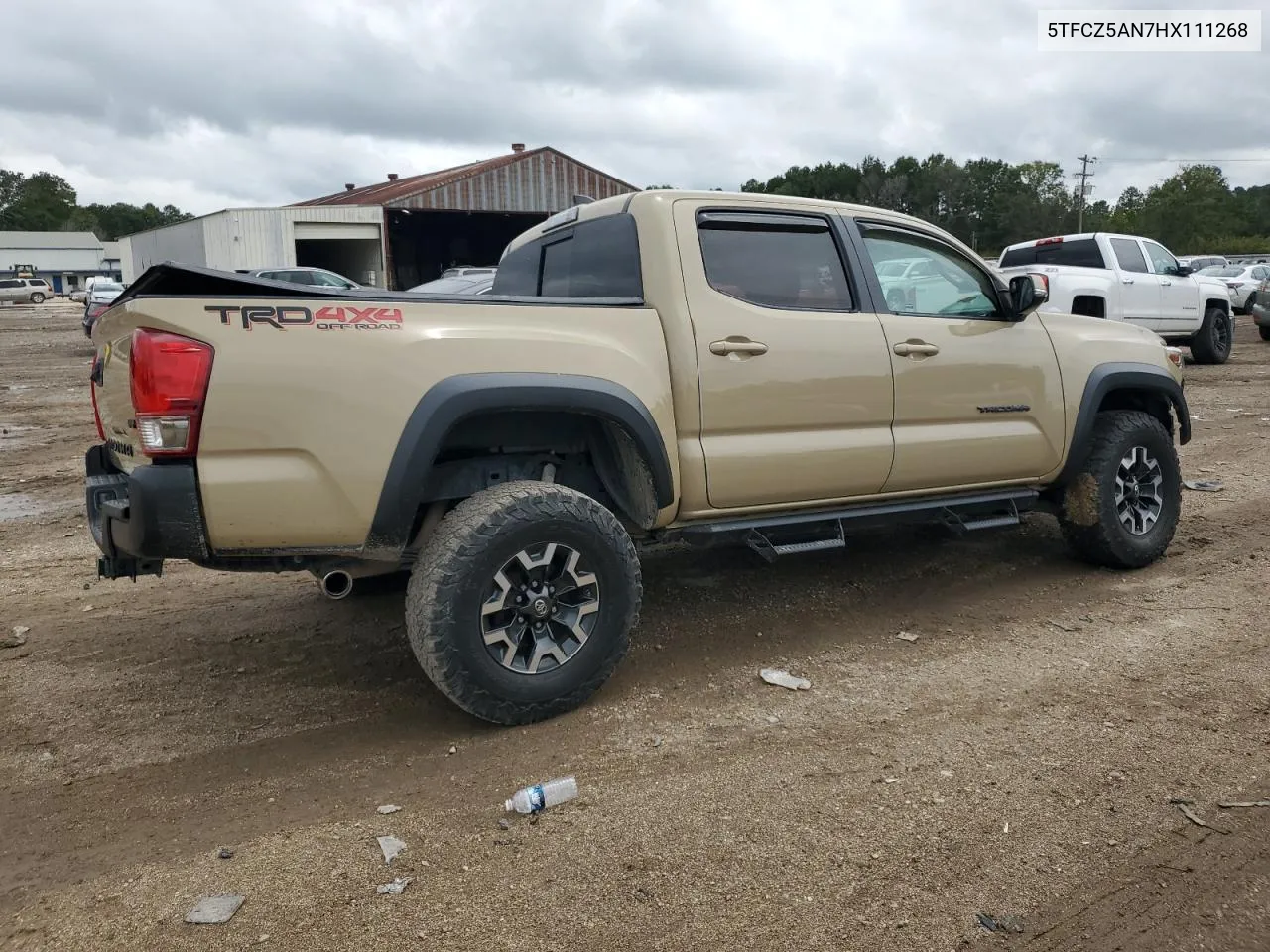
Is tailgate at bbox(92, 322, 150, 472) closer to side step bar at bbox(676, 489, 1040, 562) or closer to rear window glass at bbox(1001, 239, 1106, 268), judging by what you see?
side step bar at bbox(676, 489, 1040, 562)

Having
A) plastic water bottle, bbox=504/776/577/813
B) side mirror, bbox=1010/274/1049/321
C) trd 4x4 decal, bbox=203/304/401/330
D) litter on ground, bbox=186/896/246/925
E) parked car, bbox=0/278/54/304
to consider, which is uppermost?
parked car, bbox=0/278/54/304

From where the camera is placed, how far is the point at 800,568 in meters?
5.40

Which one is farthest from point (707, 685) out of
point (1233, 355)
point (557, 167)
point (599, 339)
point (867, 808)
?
point (557, 167)

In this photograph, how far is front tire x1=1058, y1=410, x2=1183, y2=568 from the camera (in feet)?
16.4

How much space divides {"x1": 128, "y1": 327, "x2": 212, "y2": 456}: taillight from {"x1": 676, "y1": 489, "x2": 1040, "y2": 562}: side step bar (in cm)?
190

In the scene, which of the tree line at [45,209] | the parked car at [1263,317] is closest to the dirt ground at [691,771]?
the parked car at [1263,317]

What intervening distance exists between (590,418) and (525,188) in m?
29.9

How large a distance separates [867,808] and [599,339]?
188cm

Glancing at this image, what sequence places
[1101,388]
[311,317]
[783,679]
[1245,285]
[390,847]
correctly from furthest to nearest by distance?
[1245,285], [1101,388], [783,679], [311,317], [390,847]

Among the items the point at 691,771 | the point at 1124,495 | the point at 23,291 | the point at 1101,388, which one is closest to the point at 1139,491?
the point at 1124,495

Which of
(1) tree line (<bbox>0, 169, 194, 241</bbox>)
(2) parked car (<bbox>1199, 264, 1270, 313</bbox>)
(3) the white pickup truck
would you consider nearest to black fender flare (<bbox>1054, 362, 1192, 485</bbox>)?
(3) the white pickup truck

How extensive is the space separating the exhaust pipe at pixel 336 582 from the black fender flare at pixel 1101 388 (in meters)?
3.64

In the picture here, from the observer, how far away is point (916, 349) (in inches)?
169

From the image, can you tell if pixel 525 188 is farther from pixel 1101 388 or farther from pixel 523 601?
pixel 523 601
